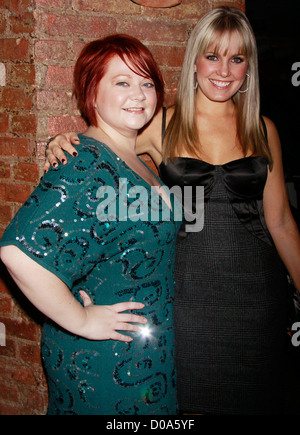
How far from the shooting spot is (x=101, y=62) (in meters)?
1.36

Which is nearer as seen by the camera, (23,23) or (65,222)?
(65,222)

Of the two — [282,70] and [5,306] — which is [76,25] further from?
[282,70]

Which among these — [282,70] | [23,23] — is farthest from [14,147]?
[282,70]

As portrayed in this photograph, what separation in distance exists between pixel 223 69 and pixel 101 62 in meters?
0.57

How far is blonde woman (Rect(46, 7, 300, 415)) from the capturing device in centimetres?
169

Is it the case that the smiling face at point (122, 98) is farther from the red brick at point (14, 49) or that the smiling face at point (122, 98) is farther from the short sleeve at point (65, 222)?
the red brick at point (14, 49)

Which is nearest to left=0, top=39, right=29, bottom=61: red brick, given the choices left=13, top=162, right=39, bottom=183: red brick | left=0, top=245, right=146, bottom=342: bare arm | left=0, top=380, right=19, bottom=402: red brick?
left=13, top=162, right=39, bottom=183: red brick

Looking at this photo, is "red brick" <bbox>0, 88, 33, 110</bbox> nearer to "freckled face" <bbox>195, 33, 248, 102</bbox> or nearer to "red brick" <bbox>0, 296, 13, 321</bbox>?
"freckled face" <bbox>195, 33, 248, 102</bbox>

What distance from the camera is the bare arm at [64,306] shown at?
115 cm

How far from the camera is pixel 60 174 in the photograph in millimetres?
1199

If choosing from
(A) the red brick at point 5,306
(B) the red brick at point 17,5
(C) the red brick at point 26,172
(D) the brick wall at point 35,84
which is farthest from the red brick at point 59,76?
(A) the red brick at point 5,306

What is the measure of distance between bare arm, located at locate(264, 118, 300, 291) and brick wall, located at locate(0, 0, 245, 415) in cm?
60
